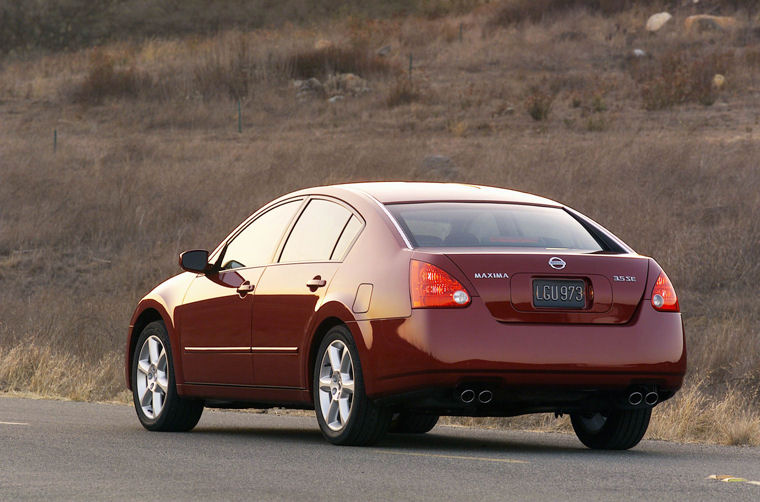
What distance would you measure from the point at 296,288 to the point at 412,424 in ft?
6.06

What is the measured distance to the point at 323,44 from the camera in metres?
43.6

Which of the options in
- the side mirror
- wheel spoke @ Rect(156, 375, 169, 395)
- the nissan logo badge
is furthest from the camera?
wheel spoke @ Rect(156, 375, 169, 395)

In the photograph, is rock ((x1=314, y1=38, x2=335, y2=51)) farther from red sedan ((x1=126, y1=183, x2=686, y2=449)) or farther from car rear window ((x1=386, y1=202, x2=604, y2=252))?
car rear window ((x1=386, y1=202, x2=604, y2=252))

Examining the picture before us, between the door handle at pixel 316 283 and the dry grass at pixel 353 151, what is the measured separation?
138 inches

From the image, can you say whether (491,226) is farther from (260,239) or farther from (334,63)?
(334,63)

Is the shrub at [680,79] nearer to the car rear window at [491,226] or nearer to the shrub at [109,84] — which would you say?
the shrub at [109,84]

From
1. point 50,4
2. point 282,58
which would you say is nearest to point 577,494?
point 282,58

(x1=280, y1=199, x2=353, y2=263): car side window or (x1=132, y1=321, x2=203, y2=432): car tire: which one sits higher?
(x1=280, y1=199, x2=353, y2=263): car side window

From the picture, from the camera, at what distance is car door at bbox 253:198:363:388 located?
31.3 feet

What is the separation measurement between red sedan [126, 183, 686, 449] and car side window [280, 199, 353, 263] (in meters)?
0.01

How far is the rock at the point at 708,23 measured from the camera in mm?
43250

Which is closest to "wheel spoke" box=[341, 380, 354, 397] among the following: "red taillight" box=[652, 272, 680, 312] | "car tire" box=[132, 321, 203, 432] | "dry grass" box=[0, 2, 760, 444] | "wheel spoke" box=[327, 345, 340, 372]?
"wheel spoke" box=[327, 345, 340, 372]

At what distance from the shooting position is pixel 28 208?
31125mm

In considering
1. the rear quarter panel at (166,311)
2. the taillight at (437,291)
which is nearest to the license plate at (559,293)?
the taillight at (437,291)
